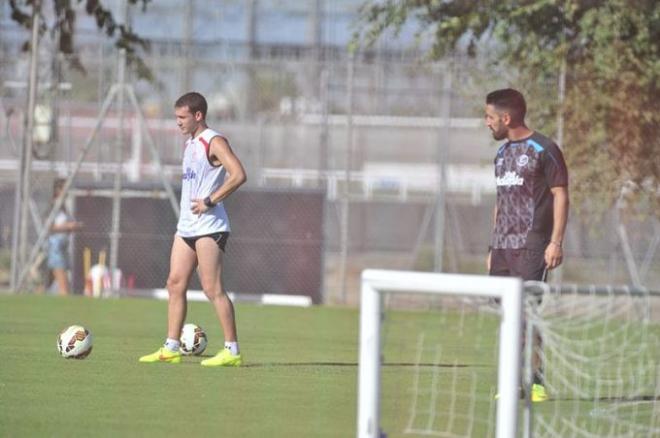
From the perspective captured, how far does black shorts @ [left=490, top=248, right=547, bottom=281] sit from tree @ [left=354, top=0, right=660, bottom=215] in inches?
448

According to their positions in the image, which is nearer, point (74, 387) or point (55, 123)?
point (74, 387)

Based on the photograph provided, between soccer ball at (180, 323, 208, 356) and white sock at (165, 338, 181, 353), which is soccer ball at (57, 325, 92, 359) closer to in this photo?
white sock at (165, 338, 181, 353)

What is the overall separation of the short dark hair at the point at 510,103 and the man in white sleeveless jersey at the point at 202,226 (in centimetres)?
209

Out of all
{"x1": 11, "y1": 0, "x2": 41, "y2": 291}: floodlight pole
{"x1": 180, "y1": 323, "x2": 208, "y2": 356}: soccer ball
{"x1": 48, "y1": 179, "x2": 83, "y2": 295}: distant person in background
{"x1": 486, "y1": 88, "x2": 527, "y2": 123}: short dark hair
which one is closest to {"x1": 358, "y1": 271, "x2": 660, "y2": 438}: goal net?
{"x1": 486, "y1": 88, "x2": 527, "y2": 123}: short dark hair

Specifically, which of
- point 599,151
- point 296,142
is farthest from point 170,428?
point 296,142

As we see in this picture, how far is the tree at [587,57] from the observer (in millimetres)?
21469

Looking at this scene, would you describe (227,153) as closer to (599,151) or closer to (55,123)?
(599,151)

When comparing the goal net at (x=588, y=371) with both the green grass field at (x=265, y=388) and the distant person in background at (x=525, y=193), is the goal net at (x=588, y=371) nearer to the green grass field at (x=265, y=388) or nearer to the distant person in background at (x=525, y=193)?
the green grass field at (x=265, y=388)

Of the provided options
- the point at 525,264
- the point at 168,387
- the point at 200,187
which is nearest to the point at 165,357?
the point at 200,187

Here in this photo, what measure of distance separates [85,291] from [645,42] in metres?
9.36

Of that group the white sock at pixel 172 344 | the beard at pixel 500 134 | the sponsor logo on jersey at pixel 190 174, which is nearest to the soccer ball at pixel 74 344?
the white sock at pixel 172 344

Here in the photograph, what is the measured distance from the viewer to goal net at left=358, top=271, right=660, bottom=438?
→ 684 centimetres

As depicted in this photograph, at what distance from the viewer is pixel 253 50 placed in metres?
37.0

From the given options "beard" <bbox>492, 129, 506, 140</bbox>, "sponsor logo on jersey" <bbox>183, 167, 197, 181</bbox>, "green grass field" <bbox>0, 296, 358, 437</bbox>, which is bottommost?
"green grass field" <bbox>0, 296, 358, 437</bbox>
